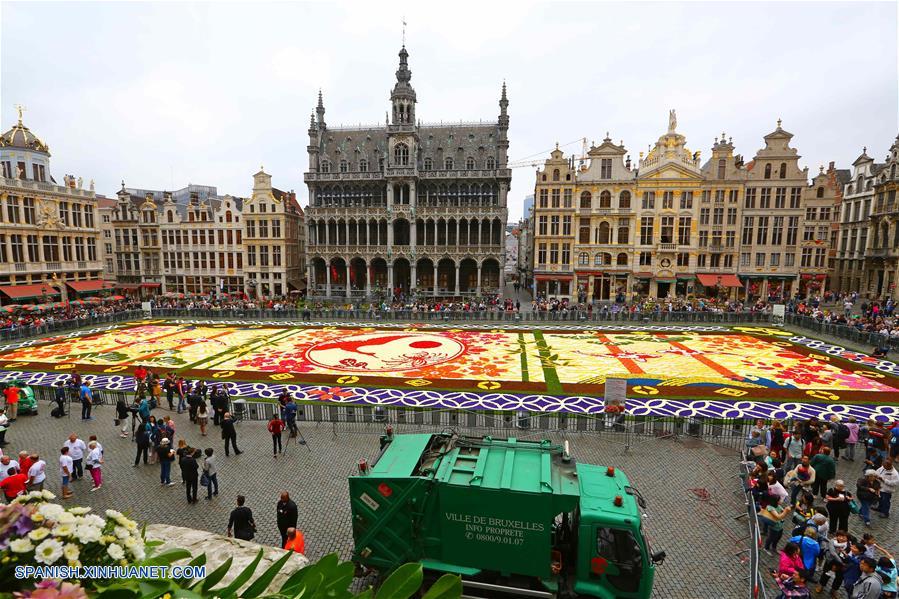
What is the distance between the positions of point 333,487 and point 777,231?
5559 cm

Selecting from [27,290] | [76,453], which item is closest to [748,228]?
[76,453]

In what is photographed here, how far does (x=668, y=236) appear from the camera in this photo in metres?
51.5

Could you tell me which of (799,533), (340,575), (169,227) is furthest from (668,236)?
(169,227)

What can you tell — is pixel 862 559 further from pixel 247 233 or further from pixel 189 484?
pixel 247 233

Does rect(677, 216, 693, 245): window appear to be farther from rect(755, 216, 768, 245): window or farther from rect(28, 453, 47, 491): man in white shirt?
rect(28, 453, 47, 491): man in white shirt

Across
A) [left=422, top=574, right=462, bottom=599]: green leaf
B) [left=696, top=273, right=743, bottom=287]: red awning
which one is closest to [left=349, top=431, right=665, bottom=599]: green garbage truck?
[left=422, top=574, right=462, bottom=599]: green leaf

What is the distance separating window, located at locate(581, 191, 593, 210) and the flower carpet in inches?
772

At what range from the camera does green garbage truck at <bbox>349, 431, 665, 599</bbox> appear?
824cm

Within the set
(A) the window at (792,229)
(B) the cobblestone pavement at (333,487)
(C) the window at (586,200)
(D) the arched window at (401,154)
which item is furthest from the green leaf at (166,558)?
(A) the window at (792,229)

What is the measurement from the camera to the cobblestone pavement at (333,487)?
34.4 ft

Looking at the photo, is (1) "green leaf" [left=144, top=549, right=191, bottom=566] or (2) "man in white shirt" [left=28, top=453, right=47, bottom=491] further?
(2) "man in white shirt" [left=28, top=453, right=47, bottom=491]

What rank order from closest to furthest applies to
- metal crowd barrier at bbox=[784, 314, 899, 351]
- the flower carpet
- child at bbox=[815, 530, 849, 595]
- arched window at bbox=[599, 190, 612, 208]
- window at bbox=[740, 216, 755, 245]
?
child at bbox=[815, 530, 849, 595], the flower carpet, metal crowd barrier at bbox=[784, 314, 899, 351], window at bbox=[740, 216, 755, 245], arched window at bbox=[599, 190, 612, 208]

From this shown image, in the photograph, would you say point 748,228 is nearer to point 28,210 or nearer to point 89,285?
point 89,285

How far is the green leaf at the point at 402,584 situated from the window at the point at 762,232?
196ft
